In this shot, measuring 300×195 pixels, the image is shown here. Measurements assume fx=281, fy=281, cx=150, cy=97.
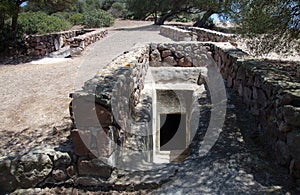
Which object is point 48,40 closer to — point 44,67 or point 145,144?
point 44,67

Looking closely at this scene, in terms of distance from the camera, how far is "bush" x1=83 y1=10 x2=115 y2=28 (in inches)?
851

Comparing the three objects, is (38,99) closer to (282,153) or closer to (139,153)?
(139,153)

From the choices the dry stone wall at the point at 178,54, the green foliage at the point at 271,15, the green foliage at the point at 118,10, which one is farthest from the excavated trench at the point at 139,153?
the green foliage at the point at 118,10

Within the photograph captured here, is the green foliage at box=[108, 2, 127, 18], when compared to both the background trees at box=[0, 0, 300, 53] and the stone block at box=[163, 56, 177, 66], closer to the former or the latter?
the background trees at box=[0, 0, 300, 53]

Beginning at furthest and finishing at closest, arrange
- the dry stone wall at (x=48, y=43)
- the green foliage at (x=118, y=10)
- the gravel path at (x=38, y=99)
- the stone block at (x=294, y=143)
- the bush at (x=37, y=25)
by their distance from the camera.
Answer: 1. the green foliage at (x=118, y=10)
2. the bush at (x=37, y=25)
3. the dry stone wall at (x=48, y=43)
4. the gravel path at (x=38, y=99)
5. the stone block at (x=294, y=143)

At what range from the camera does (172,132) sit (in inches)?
424

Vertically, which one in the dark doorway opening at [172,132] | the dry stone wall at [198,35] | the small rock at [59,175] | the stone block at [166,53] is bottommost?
the dark doorway opening at [172,132]

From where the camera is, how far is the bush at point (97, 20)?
21609 millimetres

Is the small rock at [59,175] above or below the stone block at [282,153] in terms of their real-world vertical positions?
below

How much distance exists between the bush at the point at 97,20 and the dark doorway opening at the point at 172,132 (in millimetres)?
13775

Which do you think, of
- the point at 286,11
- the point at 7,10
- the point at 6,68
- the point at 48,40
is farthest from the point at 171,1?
the point at 286,11

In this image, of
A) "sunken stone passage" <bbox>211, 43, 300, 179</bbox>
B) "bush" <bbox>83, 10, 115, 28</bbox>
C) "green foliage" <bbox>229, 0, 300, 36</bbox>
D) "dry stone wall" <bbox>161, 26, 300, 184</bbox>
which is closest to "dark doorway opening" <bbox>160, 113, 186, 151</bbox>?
"dry stone wall" <bbox>161, 26, 300, 184</bbox>

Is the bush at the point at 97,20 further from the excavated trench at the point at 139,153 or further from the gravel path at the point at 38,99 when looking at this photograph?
the excavated trench at the point at 139,153

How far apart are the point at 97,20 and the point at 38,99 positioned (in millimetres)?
17698
